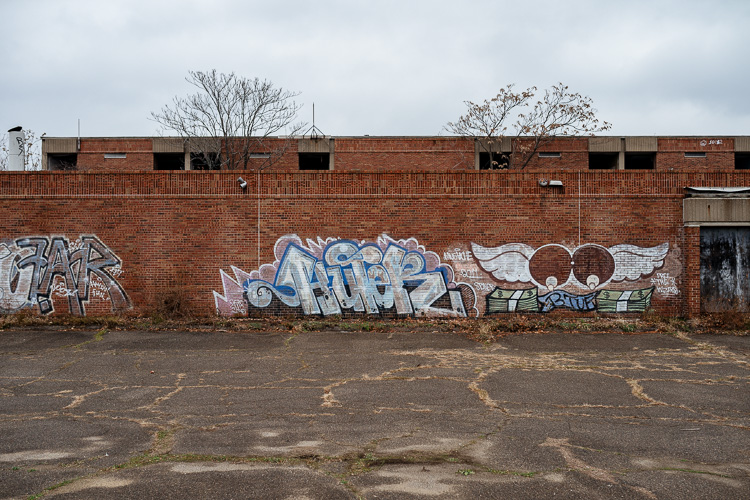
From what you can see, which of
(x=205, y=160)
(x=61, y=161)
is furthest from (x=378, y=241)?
(x=61, y=161)

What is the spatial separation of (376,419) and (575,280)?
350 inches

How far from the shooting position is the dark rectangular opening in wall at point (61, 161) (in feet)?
107

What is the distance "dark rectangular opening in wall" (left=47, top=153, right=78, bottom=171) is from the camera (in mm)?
32594

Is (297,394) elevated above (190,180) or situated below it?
below

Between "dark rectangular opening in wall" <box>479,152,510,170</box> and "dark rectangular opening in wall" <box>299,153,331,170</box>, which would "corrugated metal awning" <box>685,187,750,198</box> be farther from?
"dark rectangular opening in wall" <box>299,153,331,170</box>

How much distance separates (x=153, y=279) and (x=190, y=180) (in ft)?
8.80

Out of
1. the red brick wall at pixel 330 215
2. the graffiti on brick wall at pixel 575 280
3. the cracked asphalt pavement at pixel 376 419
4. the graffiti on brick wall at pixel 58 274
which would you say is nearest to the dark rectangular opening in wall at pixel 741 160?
the red brick wall at pixel 330 215

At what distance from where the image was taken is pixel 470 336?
1216 centimetres

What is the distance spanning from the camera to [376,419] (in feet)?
21.3

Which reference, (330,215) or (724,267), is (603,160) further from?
(330,215)

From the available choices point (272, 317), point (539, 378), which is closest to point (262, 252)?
point (272, 317)

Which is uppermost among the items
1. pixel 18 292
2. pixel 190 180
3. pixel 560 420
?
pixel 190 180

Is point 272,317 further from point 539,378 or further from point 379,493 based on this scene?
point 379,493

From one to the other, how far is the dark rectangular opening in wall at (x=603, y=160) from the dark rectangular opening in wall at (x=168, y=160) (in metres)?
24.4
